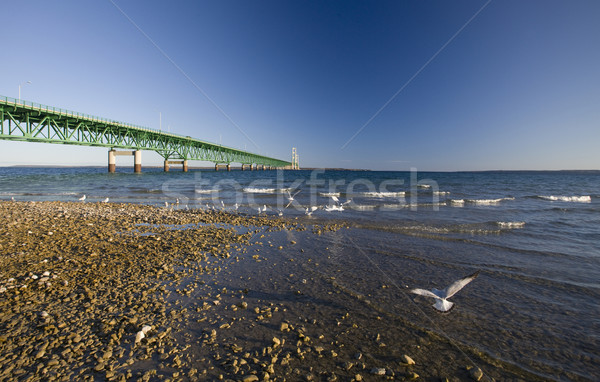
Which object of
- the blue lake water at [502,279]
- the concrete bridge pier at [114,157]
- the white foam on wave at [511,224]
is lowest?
the blue lake water at [502,279]

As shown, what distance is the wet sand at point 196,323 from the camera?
3047 mm

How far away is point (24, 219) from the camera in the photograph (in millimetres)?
10523

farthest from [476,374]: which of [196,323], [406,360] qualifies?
[196,323]

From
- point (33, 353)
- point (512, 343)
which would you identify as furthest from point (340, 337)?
point (33, 353)

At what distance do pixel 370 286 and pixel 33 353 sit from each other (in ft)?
18.1

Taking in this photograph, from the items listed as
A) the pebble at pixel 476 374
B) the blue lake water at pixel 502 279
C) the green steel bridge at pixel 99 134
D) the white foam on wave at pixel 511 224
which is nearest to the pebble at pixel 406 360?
the pebble at pixel 476 374

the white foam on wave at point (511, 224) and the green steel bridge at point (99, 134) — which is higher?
the green steel bridge at point (99, 134)

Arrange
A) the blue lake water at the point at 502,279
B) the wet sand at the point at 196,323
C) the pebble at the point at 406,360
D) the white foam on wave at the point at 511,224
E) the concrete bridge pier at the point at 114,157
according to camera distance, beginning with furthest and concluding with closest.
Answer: the concrete bridge pier at the point at 114,157
the white foam on wave at the point at 511,224
the blue lake water at the point at 502,279
the pebble at the point at 406,360
the wet sand at the point at 196,323

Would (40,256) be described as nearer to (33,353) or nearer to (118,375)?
(33,353)

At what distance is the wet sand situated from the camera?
3047 millimetres

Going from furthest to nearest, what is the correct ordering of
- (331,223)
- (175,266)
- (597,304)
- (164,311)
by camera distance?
(331,223) → (175,266) → (597,304) → (164,311)

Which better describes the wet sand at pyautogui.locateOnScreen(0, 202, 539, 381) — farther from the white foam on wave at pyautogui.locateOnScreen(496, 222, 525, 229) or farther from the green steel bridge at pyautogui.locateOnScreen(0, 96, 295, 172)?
the green steel bridge at pyautogui.locateOnScreen(0, 96, 295, 172)

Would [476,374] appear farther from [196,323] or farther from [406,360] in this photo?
[196,323]

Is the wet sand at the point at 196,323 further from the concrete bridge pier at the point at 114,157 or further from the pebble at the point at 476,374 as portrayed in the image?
the concrete bridge pier at the point at 114,157
